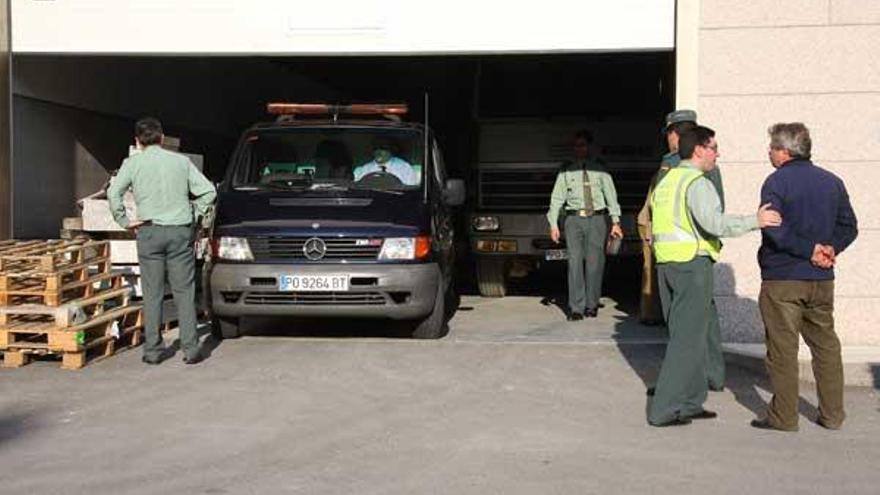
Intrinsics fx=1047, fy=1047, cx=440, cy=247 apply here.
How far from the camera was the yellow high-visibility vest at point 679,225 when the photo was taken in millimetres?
6129

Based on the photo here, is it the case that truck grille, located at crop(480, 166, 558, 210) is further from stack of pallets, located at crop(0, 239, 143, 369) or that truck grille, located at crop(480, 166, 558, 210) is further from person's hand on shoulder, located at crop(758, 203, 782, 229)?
person's hand on shoulder, located at crop(758, 203, 782, 229)

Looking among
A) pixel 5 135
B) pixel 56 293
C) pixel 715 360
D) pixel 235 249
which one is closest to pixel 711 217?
pixel 715 360

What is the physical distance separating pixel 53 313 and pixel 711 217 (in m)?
4.85

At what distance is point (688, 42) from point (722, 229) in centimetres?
324

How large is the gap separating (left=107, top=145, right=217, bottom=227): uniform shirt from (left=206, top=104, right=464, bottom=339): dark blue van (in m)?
0.89

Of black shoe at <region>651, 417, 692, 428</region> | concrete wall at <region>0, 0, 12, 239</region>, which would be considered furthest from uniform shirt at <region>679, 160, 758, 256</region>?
concrete wall at <region>0, 0, 12, 239</region>

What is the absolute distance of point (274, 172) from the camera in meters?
9.72

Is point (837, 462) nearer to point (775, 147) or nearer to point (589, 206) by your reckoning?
point (775, 147)

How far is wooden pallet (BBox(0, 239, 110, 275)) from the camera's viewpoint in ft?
26.0

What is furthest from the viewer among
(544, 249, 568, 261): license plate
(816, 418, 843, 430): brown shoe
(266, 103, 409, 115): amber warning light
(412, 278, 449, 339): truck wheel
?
(544, 249, 568, 261): license plate

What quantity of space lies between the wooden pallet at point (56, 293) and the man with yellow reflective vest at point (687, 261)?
4.53m

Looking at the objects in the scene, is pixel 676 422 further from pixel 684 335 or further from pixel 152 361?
pixel 152 361

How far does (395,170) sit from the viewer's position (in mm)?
9664

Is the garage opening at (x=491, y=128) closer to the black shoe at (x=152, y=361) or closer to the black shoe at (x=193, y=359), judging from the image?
the black shoe at (x=152, y=361)
